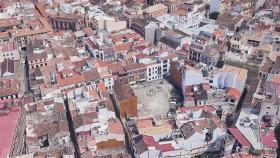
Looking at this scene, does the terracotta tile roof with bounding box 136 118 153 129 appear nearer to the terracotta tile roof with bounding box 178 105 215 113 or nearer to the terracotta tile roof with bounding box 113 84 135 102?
the terracotta tile roof with bounding box 178 105 215 113

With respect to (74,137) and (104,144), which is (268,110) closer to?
(104,144)

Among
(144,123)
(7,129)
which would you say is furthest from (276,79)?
(7,129)

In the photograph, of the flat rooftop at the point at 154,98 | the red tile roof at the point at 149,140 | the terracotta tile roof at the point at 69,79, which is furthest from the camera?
the terracotta tile roof at the point at 69,79

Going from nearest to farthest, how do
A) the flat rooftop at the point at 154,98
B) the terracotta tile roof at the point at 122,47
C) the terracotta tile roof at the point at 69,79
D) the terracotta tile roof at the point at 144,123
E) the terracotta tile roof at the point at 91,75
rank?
the terracotta tile roof at the point at 144,123 < the flat rooftop at the point at 154,98 < the terracotta tile roof at the point at 69,79 < the terracotta tile roof at the point at 91,75 < the terracotta tile roof at the point at 122,47

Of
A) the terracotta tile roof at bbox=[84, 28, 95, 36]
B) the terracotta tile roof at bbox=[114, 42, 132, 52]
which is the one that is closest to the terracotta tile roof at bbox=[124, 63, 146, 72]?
the terracotta tile roof at bbox=[114, 42, 132, 52]

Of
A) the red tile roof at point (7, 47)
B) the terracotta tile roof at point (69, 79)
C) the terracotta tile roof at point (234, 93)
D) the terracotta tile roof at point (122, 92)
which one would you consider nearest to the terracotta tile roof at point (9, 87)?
the terracotta tile roof at point (69, 79)

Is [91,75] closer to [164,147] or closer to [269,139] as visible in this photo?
[164,147]

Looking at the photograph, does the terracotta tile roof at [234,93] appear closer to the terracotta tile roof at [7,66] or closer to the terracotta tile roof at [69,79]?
the terracotta tile roof at [69,79]
